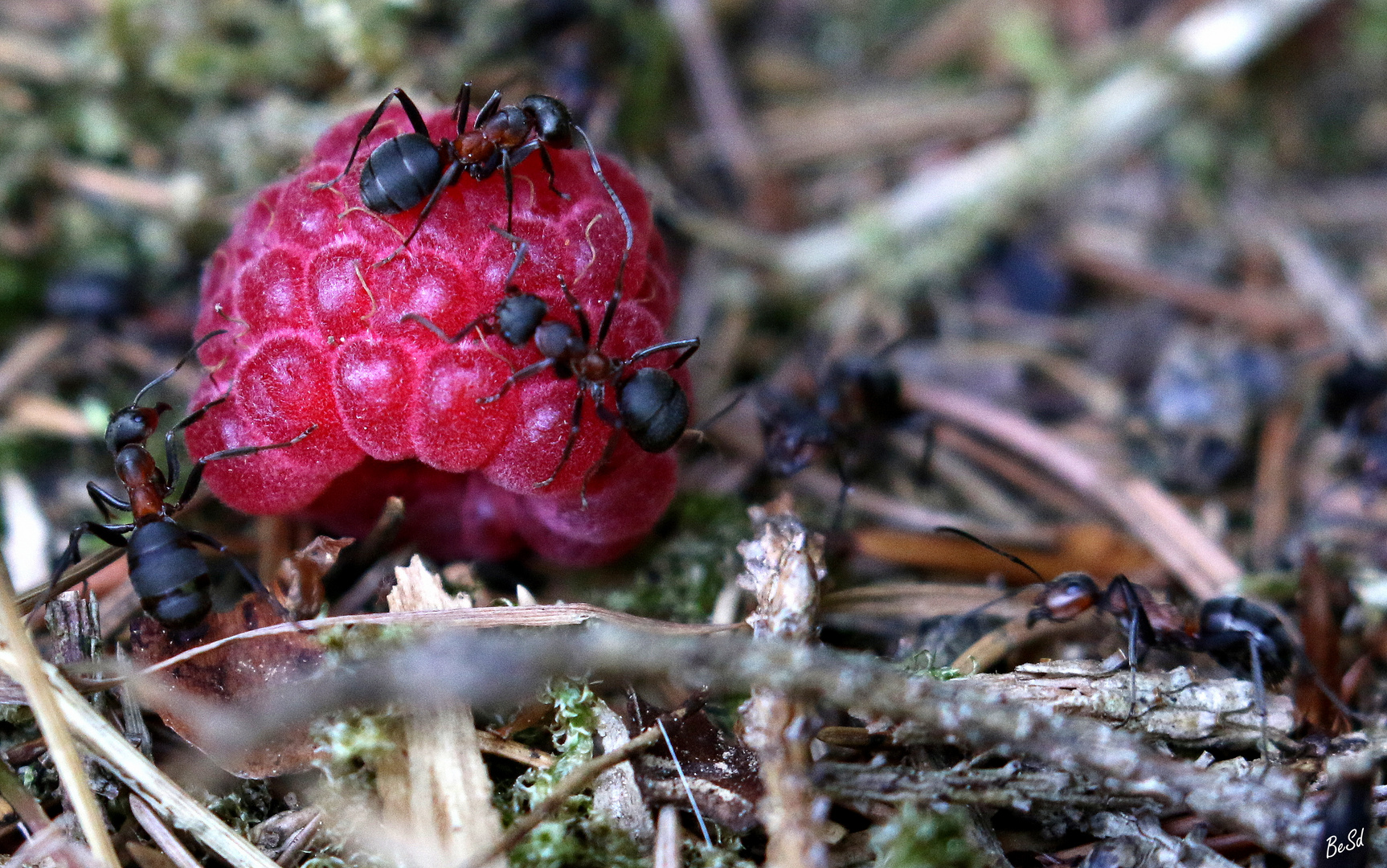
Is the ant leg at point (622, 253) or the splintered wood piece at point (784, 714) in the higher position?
the ant leg at point (622, 253)

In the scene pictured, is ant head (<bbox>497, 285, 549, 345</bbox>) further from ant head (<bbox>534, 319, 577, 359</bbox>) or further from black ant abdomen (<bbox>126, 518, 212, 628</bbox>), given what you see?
black ant abdomen (<bbox>126, 518, 212, 628</bbox>)

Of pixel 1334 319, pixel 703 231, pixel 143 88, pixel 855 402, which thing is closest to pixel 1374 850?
pixel 855 402

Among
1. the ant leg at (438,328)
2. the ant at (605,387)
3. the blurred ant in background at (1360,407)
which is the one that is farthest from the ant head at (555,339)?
the blurred ant in background at (1360,407)

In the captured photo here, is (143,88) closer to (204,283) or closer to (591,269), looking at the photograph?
(204,283)

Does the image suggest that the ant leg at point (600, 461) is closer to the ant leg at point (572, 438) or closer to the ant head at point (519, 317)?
the ant leg at point (572, 438)

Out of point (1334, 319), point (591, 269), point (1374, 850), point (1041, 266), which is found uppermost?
point (1041, 266)

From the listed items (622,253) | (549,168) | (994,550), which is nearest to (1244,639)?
(994,550)

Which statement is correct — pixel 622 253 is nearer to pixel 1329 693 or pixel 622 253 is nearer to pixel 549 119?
pixel 549 119

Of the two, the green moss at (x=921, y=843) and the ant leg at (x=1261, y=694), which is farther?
the ant leg at (x=1261, y=694)
